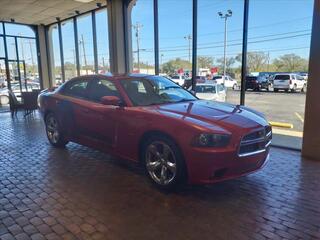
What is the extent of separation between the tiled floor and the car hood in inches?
33.4

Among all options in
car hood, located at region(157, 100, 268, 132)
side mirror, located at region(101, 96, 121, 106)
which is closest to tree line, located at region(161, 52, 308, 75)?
car hood, located at region(157, 100, 268, 132)

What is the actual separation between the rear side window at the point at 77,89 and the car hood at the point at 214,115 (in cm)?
165

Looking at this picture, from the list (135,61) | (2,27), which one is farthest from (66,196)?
(2,27)

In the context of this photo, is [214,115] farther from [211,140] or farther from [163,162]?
[163,162]

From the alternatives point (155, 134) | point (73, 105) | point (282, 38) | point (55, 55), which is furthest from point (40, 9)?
point (155, 134)

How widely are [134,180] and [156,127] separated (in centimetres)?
91

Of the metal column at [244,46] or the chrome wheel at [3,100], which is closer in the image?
the metal column at [244,46]

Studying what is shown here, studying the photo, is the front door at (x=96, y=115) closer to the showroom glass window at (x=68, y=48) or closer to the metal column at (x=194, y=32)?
the metal column at (x=194, y=32)

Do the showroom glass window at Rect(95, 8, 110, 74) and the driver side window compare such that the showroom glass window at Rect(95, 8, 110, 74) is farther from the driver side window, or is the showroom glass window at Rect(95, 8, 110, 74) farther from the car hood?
the car hood

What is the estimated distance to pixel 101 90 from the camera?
4398 mm

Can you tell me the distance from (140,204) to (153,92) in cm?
176

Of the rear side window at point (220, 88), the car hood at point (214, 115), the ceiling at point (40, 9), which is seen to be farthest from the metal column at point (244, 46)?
the ceiling at point (40, 9)

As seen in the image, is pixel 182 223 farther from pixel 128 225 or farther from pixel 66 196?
pixel 66 196

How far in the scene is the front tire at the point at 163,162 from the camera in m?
3.16
